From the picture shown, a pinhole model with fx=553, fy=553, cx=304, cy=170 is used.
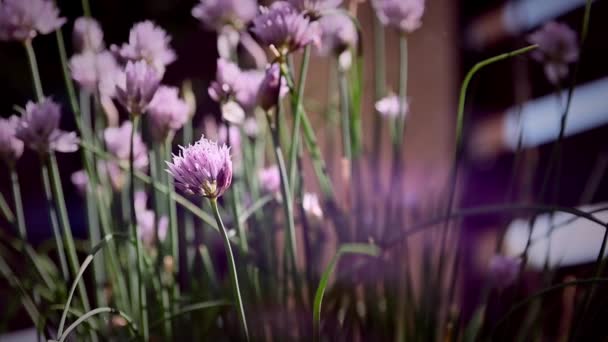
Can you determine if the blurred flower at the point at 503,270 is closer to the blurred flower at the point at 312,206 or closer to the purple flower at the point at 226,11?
the blurred flower at the point at 312,206

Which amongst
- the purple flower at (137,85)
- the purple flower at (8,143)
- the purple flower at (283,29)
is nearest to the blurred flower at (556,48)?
the purple flower at (283,29)

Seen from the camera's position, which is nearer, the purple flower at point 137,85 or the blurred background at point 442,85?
the purple flower at point 137,85

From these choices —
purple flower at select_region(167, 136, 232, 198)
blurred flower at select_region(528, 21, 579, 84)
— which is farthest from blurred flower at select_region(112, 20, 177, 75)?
blurred flower at select_region(528, 21, 579, 84)

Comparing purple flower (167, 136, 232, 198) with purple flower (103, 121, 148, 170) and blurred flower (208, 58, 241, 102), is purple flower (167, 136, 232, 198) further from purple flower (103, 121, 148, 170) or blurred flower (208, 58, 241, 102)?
purple flower (103, 121, 148, 170)

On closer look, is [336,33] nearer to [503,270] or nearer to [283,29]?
[283,29]

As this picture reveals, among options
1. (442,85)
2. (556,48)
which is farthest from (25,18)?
(442,85)

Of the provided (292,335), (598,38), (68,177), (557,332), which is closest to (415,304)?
(292,335)
